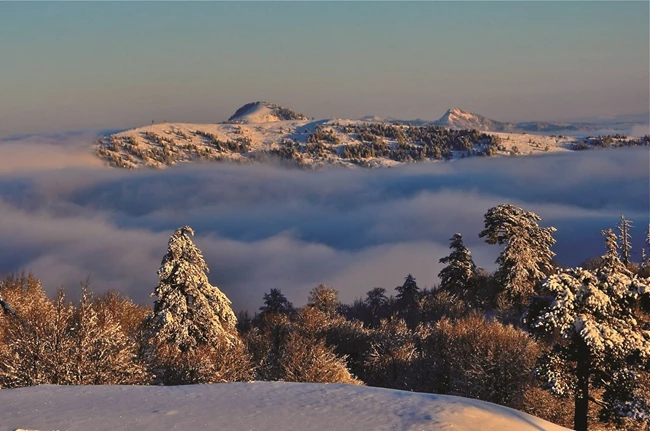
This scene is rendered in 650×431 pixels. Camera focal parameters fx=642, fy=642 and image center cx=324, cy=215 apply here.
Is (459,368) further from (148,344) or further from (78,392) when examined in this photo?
(78,392)

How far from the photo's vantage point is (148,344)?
4078 centimetres

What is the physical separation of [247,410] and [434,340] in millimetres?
34197

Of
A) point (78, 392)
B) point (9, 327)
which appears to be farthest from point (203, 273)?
point (78, 392)

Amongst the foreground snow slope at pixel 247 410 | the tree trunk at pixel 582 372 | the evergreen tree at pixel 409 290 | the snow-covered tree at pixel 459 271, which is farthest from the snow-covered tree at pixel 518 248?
the evergreen tree at pixel 409 290

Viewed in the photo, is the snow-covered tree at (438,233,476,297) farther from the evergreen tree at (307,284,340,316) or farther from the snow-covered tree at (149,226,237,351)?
the snow-covered tree at (149,226,237,351)

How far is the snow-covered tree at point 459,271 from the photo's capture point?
2798 inches

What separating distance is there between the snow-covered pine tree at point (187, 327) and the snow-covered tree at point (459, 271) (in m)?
36.1

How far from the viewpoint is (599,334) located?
2586 cm

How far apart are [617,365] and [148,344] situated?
27.3m

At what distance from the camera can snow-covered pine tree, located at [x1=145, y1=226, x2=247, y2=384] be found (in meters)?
38.9

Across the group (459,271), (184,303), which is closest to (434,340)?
(459,271)

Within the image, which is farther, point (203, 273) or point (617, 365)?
point (203, 273)

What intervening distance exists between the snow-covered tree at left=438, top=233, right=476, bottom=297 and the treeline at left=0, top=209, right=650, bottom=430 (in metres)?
0.13

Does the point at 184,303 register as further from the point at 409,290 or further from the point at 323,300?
the point at 409,290
